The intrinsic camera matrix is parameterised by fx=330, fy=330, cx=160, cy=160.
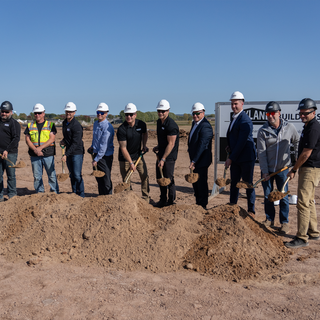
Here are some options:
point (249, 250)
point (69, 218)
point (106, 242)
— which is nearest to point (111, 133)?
point (69, 218)

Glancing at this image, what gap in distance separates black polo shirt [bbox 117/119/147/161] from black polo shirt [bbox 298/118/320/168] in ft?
10.1

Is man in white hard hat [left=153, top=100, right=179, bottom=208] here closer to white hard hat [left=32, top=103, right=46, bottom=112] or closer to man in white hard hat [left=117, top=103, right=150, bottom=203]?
man in white hard hat [left=117, top=103, right=150, bottom=203]

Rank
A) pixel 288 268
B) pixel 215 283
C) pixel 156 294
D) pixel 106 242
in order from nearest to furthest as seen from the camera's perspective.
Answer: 1. pixel 156 294
2. pixel 215 283
3. pixel 288 268
4. pixel 106 242

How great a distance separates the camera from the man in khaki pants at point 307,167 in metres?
4.67

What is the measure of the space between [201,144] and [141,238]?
2.17 metres

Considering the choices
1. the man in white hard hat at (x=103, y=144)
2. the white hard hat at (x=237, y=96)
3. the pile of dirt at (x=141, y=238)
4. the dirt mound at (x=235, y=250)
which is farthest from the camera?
the man in white hard hat at (x=103, y=144)

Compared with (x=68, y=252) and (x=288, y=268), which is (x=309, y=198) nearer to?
(x=288, y=268)

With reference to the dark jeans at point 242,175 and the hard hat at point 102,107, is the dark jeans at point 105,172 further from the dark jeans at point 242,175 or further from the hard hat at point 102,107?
the dark jeans at point 242,175

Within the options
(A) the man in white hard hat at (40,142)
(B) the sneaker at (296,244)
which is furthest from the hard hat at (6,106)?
(B) the sneaker at (296,244)

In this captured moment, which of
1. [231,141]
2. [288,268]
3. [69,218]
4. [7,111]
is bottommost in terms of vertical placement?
[288,268]

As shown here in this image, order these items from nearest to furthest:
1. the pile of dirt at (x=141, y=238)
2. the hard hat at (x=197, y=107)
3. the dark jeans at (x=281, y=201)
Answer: the pile of dirt at (x=141, y=238) < the dark jeans at (x=281, y=201) < the hard hat at (x=197, y=107)

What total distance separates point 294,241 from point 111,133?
13.1 ft

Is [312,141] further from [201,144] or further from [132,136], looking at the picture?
[132,136]

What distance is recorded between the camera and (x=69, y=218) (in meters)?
5.27
